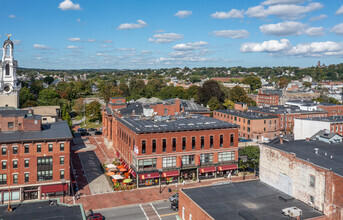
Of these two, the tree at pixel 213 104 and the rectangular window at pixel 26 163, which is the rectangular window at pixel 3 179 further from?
the tree at pixel 213 104

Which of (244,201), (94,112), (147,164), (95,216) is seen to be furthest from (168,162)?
(94,112)

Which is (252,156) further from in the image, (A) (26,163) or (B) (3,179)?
(B) (3,179)

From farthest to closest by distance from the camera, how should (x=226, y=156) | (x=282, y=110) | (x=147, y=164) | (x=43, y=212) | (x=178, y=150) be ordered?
(x=282, y=110), (x=226, y=156), (x=178, y=150), (x=147, y=164), (x=43, y=212)

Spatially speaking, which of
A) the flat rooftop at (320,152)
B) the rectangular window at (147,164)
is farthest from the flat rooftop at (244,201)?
the rectangular window at (147,164)

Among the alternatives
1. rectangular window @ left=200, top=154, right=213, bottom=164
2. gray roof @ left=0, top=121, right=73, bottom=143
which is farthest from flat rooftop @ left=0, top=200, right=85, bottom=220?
rectangular window @ left=200, top=154, right=213, bottom=164

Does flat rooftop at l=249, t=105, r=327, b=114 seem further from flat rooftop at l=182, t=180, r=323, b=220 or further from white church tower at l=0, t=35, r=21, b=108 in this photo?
white church tower at l=0, t=35, r=21, b=108
